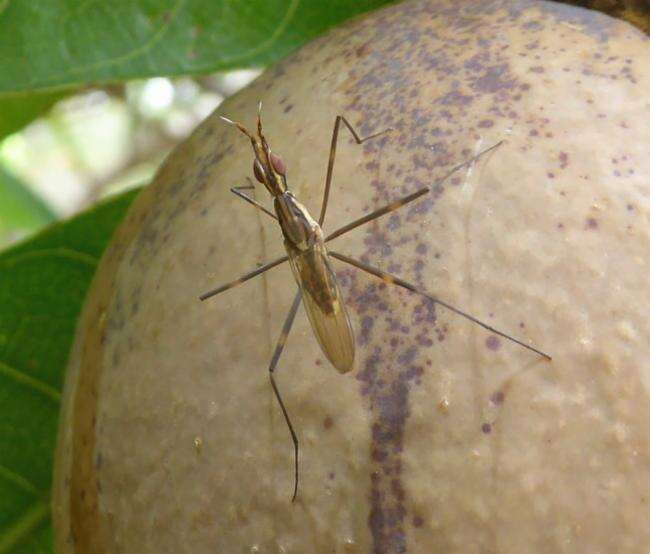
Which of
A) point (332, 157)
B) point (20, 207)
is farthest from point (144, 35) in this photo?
point (20, 207)

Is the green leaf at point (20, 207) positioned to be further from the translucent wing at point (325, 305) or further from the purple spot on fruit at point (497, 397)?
the purple spot on fruit at point (497, 397)

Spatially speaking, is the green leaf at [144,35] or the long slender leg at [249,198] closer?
the long slender leg at [249,198]

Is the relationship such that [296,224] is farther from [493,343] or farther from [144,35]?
[144,35]

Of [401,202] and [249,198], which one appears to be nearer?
[401,202]

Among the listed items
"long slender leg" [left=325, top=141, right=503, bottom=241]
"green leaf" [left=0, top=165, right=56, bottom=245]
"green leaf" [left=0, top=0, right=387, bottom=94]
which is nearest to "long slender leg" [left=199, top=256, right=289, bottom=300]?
"long slender leg" [left=325, top=141, right=503, bottom=241]

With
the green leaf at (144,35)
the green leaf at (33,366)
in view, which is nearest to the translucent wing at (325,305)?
the green leaf at (144,35)

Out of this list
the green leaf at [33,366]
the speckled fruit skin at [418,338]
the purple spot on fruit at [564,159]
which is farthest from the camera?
the green leaf at [33,366]

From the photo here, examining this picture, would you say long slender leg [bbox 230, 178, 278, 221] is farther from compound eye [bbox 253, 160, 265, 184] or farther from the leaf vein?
the leaf vein
